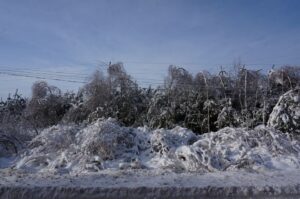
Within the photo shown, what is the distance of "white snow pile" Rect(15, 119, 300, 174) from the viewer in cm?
972

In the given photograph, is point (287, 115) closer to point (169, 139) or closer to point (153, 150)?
point (169, 139)

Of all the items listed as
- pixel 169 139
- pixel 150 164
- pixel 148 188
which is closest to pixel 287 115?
pixel 169 139

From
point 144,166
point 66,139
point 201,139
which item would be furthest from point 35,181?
point 201,139

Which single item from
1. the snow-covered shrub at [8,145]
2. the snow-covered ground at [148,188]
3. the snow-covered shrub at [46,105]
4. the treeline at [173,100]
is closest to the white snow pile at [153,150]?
the snow-covered shrub at [8,145]

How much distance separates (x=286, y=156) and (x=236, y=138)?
1.41 meters

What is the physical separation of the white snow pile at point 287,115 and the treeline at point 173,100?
138 centimetres

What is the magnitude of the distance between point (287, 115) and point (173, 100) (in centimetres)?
485

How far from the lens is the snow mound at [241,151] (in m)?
9.52

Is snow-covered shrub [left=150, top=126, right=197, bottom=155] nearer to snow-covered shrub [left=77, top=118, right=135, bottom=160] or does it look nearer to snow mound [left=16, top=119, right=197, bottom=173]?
snow mound [left=16, top=119, right=197, bottom=173]

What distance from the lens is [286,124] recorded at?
13.0 m

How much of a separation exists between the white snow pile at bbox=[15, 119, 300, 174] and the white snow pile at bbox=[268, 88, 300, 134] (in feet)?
3.79

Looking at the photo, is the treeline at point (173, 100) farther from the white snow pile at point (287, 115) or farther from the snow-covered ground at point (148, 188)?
the snow-covered ground at point (148, 188)

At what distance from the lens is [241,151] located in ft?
34.6

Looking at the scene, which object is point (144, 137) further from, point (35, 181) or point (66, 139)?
point (35, 181)
